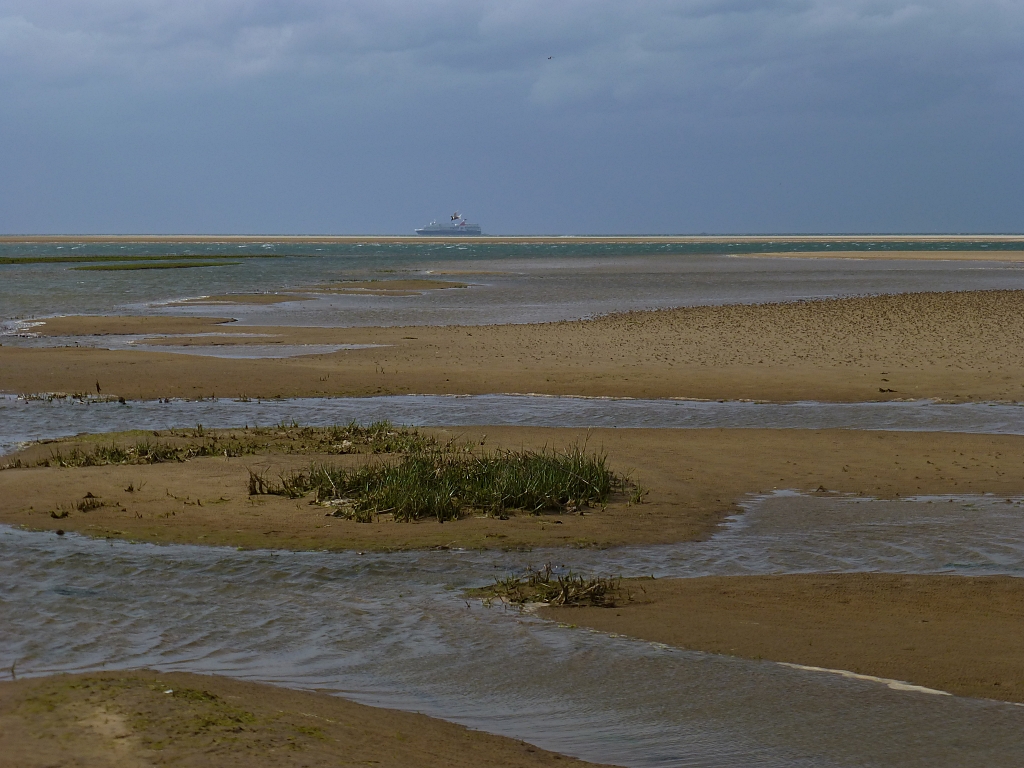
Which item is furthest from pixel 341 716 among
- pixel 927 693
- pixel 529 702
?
pixel 927 693

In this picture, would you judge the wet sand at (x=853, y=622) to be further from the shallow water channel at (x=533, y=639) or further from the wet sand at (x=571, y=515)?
the wet sand at (x=571, y=515)

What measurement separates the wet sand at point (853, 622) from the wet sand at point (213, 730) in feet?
7.47

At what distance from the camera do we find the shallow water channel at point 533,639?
253 inches

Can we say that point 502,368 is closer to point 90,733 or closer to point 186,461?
point 186,461

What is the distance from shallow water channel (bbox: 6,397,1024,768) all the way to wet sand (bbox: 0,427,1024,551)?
0.41 m

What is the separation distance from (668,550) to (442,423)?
771cm

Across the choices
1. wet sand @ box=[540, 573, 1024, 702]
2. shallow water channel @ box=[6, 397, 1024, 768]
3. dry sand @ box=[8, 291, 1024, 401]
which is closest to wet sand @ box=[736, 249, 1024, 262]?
dry sand @ box=[8, 291, 1024, 401]

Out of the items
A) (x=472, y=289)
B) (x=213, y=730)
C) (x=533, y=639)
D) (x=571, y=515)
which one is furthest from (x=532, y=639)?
(x=472, y=289)

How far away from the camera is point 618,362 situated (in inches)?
996

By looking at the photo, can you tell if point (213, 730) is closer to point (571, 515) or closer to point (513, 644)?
point (513, 644)

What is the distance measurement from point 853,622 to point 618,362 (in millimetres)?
17064

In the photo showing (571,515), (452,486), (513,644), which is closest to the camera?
(513,644)

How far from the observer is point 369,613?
8.73 meters

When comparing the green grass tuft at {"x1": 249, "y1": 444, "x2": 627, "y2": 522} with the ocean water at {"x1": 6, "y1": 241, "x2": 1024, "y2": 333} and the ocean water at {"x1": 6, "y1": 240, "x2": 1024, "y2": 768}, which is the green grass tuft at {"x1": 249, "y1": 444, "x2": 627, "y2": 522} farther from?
the ocean water at {"x1": 6, "y1": 241, "x2": 1024, "y2": 333}
